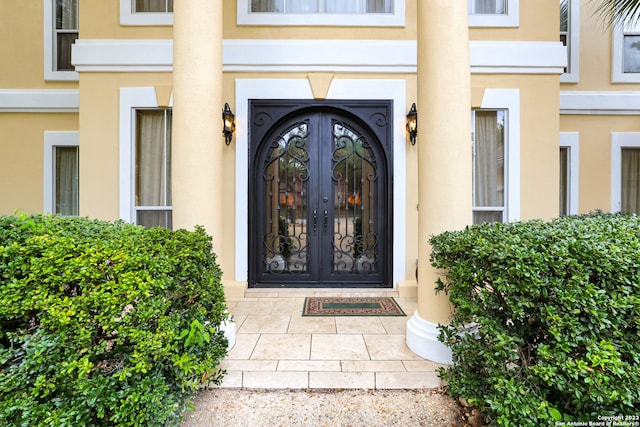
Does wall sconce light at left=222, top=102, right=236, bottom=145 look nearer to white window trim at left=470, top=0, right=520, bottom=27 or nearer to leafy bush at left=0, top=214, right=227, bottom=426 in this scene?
leafy bush at left=0, top=214, right=227, bottom=426

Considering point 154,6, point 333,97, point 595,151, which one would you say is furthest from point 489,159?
point 154,6

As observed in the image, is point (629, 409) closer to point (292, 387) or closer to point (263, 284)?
point (292, 387)

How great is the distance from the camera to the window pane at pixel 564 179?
16.8 ft

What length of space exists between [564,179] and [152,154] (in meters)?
6.61

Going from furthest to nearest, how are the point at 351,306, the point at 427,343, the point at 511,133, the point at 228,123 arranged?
the point at 511,133 < the point at 228,123 < the point at 351,306 < the point at 427,343

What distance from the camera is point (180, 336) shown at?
1.90 m

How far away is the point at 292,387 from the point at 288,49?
4240mm

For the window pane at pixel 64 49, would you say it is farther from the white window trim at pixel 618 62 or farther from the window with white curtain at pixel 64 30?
the white window trim at pixel 618 62

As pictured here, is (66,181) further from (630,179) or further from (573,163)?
(630,179)

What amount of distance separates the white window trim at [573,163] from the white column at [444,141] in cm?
367

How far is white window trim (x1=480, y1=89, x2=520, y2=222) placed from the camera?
439cm

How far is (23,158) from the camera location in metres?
5.09

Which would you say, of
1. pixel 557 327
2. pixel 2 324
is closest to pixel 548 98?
pixel 557 327

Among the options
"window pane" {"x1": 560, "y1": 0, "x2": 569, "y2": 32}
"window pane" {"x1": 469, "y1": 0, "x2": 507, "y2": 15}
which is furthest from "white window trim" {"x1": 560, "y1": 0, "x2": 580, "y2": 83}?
"window pane" {"x1": 469, "y1": 0, "x2": 507, "y2": 15}
